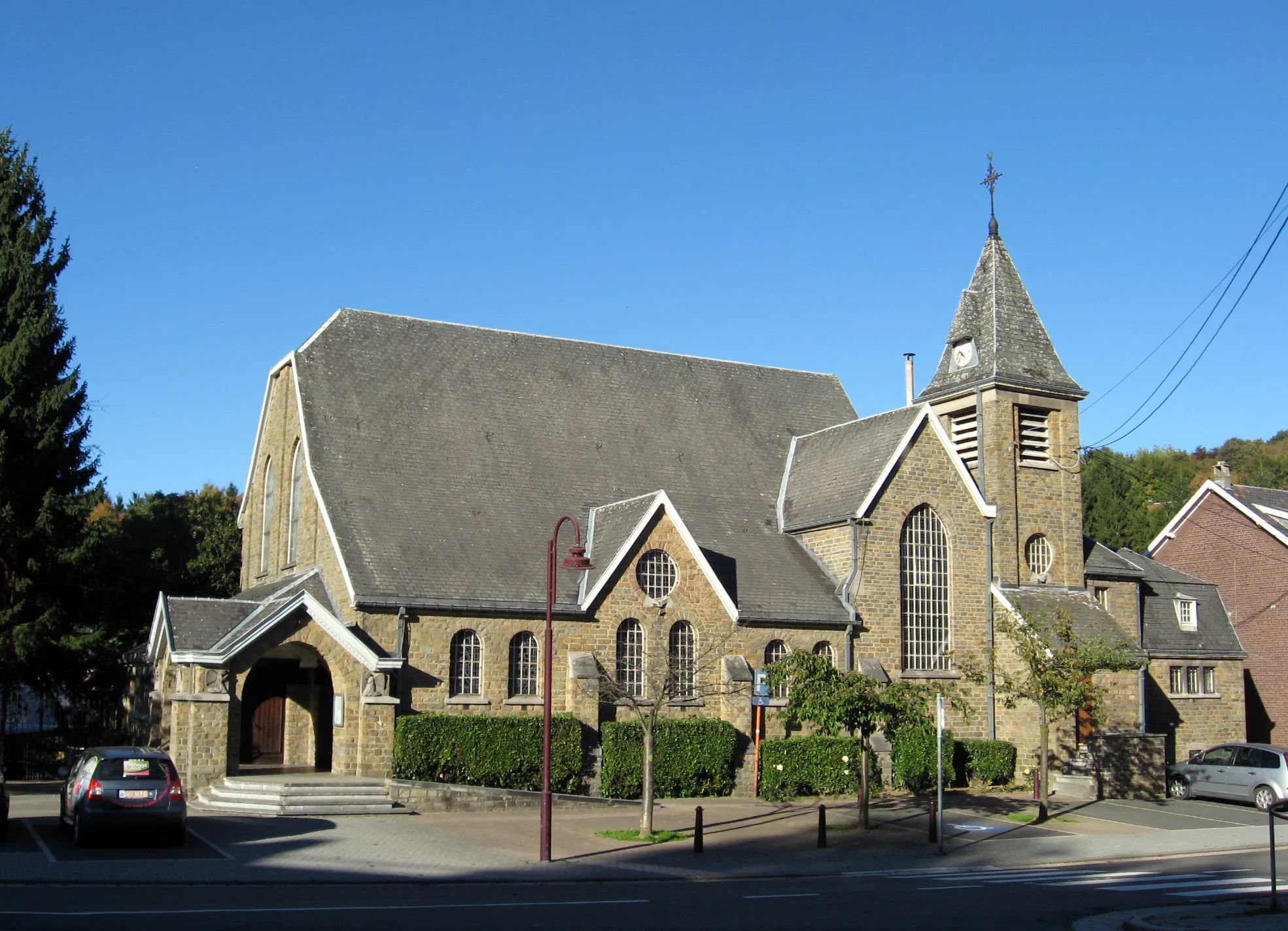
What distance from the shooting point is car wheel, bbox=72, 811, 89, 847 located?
1873 centimetres

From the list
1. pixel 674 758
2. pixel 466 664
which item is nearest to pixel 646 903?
pixel 674 758

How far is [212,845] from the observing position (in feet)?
64.0

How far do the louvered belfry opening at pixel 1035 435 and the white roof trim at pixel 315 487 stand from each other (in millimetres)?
19361

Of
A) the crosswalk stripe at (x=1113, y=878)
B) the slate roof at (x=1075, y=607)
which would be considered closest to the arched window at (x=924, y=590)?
the slate roof at (x=1075, y=607)

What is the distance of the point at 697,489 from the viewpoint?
34.2 meters

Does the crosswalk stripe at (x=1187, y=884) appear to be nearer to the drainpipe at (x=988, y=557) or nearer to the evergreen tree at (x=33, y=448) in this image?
the drainpipe at (x=988, y=557)

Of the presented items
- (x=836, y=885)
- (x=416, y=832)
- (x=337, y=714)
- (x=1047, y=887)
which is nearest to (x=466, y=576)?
(x=337, y=714)

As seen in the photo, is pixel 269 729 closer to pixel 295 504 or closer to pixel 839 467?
pixel 295 504

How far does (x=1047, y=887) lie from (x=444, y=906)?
8400 millimetres

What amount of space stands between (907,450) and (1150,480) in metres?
59.5

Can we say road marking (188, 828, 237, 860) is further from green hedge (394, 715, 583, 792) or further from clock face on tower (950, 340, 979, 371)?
clock face on tower (950, 340, 979, 371)

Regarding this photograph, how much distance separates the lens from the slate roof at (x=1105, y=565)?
3706 cm

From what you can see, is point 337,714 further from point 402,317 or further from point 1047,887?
point 1047,887

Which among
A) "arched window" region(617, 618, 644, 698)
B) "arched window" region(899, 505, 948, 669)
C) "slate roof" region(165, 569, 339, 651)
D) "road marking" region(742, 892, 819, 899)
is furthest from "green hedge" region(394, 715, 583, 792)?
"arched window" region(899, 505, 948, 669)
